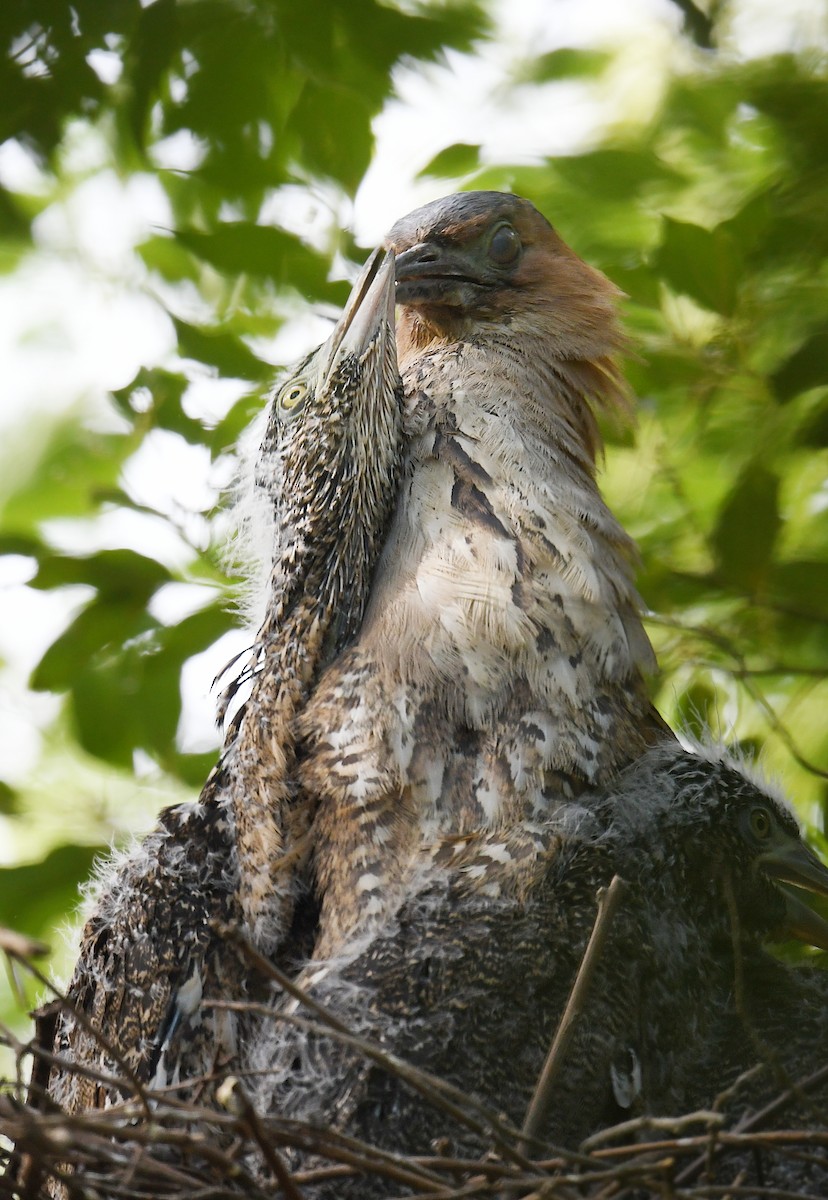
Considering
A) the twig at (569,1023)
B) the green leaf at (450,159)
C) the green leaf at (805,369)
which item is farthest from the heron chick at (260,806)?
the green leaf at (805,369)

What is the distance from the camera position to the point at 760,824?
2.26 m

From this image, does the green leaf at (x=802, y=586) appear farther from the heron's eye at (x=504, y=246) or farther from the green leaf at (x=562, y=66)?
the green leaf at (x=562, y=66)

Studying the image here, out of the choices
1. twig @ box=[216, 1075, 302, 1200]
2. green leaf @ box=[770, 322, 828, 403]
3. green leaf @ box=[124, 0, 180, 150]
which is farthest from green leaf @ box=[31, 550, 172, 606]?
twig @ box=[216, 1075, 302, 1200]

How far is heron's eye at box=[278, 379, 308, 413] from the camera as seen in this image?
2643 millimetres

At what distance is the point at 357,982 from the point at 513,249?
1.62 m

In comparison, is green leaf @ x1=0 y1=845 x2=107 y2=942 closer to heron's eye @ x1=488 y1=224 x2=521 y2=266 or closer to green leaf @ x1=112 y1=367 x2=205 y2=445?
green leaf @ x1=112 y1=367 x2=205 y2=445

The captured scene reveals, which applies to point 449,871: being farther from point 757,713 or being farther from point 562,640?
point 757,713

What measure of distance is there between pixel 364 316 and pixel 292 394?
25cm

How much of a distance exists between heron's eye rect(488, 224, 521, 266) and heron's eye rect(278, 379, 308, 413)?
0.51m

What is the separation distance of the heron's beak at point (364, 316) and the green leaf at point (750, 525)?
86 cm

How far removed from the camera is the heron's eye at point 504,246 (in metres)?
2.79

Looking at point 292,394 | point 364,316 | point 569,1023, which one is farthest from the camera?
point 292,394

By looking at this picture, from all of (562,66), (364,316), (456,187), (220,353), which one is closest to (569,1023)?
(364,316)

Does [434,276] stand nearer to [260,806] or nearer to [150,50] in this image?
[150,50]
